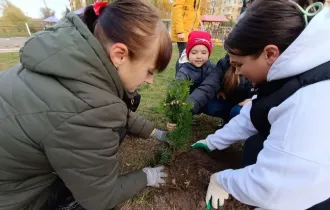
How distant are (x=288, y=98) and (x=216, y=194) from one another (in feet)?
2.89

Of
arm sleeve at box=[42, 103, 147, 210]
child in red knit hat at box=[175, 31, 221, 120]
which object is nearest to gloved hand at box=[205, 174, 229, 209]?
arm sleeve at box=[42, 103, 147, 210]

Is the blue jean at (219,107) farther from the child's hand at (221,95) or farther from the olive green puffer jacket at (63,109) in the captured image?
the olive green puffer jacket at (63,109)

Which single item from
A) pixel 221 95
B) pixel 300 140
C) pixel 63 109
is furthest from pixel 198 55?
pixel 63 109

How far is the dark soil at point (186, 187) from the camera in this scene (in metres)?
1.76

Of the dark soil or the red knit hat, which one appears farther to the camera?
the red knit hat

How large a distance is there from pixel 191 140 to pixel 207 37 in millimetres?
1302

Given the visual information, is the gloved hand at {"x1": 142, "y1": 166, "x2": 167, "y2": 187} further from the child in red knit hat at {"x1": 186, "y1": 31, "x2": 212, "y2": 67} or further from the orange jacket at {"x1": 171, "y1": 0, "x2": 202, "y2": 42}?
the orange jacket at {"x1": 171, "y1": 0, "x2": 202, "y2": 42}

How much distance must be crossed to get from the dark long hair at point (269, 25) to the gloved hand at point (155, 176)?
3.72ft

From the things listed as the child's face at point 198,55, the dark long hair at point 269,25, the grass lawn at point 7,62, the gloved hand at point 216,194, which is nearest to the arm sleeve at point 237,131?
the gloved hand at point 216,194

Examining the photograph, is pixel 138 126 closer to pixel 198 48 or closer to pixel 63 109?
pixel 63 109

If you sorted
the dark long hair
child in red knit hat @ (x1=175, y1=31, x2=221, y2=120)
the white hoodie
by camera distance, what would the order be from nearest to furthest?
the white hoodie
the dark long hair
child in red knit hat @ (x1=175, y1=31, x2=221, y2=120)

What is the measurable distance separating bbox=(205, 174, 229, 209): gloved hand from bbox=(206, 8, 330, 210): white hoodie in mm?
382

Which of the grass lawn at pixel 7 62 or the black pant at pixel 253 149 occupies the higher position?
the black pant at pixel 253 149

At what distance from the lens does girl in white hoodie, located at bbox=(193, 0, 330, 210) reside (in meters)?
1.06
